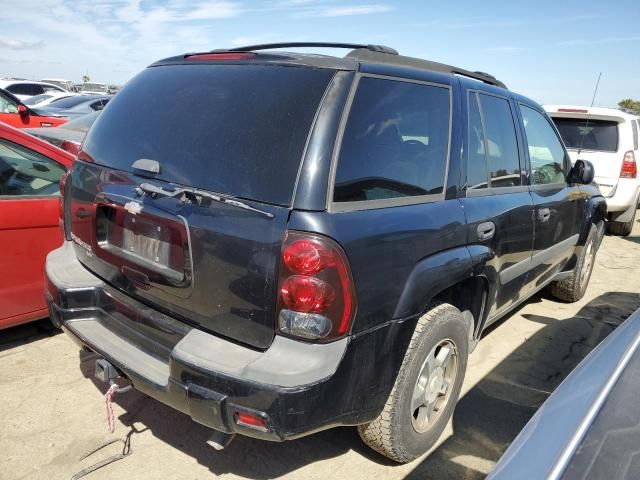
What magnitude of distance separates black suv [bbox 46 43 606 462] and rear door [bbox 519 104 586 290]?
76 cm

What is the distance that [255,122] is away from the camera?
209cm

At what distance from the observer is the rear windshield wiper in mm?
1962

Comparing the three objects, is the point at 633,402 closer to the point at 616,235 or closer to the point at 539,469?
the point at 539,469

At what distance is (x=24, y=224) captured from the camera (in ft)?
10.7

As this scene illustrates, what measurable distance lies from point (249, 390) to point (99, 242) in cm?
117

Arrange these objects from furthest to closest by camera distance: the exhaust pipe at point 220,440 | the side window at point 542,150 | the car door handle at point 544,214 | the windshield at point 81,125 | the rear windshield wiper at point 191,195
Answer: the windshield at point 81,125
the side window at point 542,150
the car door handle at point 544,214
the exhaust pipe at point 220,440
the rear windshield wiper at point 191,195

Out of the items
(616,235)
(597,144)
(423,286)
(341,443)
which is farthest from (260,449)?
(616,235)

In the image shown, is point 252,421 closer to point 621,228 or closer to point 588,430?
point 588,430

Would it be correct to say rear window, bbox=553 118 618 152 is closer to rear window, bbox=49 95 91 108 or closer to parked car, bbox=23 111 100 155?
parked car, bbox=23 111 100 155

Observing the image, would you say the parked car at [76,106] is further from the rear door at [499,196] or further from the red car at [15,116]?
the rear door at [499,196]

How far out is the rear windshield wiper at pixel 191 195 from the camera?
196 cm

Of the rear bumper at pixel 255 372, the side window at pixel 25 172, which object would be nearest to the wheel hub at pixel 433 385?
the rear bumper at pixel 255 372

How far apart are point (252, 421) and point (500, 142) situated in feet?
7.42

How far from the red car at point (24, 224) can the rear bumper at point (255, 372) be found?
1.18m
